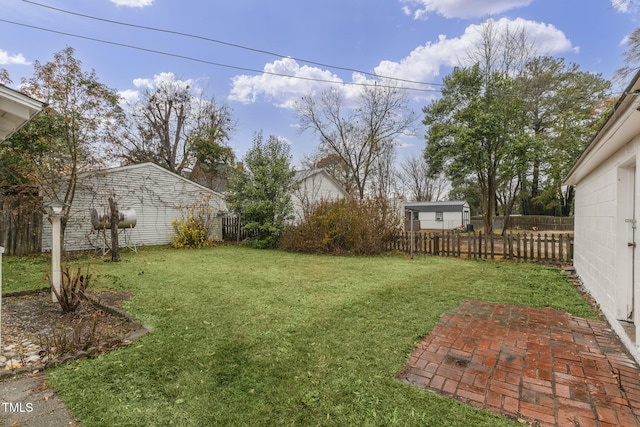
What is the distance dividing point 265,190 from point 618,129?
10898 millimetres

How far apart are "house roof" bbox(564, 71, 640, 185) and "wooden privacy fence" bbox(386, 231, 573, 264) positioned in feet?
14.1

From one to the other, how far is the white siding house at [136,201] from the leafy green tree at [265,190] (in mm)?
2428

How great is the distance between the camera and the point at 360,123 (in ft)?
72.7

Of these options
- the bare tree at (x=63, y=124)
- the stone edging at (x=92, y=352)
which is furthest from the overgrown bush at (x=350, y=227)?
the bare tree at (x=63, y=124)

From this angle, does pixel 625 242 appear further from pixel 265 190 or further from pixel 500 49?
pixel 500 49

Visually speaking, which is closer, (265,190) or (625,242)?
(625,242)

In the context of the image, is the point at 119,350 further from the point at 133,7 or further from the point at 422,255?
the point at 422,255

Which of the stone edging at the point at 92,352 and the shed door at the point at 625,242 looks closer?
the stone edging at the point at 92,352

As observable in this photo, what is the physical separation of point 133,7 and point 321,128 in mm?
16260

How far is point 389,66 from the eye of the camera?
39.6 ft

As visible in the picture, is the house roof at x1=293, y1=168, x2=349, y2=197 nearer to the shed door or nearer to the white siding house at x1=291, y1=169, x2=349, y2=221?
the white siding house at x1=291, y1=169, x2=349, y2=221

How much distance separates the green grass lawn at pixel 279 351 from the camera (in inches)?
82.6

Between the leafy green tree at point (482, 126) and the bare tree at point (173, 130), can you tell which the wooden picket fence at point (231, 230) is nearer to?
the bare tree at point (173, 130)

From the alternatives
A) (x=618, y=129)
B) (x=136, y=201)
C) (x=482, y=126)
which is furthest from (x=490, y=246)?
(x=136, y=201)
